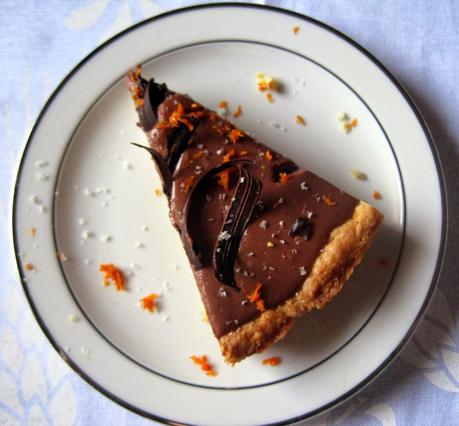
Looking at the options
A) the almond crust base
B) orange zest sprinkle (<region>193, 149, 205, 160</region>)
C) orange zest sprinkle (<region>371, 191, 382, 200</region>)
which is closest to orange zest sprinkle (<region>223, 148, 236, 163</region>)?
orange zest sprinkle (<region>193, 149, 205, 160</region>)

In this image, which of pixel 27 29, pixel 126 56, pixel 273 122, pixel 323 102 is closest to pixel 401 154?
pixel 323 102

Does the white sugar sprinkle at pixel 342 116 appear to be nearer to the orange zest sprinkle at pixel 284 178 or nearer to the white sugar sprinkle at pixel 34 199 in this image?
the orange zest sprinkle at pixel 284 178

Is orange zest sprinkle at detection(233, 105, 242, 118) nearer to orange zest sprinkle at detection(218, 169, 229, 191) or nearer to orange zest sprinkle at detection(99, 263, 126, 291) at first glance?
orange zest sprinkle at detection(218, 169, 229, 191)

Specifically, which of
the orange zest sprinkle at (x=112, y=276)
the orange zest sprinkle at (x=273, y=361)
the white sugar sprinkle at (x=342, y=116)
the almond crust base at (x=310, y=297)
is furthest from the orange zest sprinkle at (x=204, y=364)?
the white sugar sprinkle at (x=342, y=116)

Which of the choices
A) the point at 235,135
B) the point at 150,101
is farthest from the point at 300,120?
the point at 150,101

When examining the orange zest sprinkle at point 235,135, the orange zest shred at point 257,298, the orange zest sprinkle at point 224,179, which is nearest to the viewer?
the orange zest shred at point 257,298

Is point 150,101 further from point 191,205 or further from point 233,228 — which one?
point 233,228
